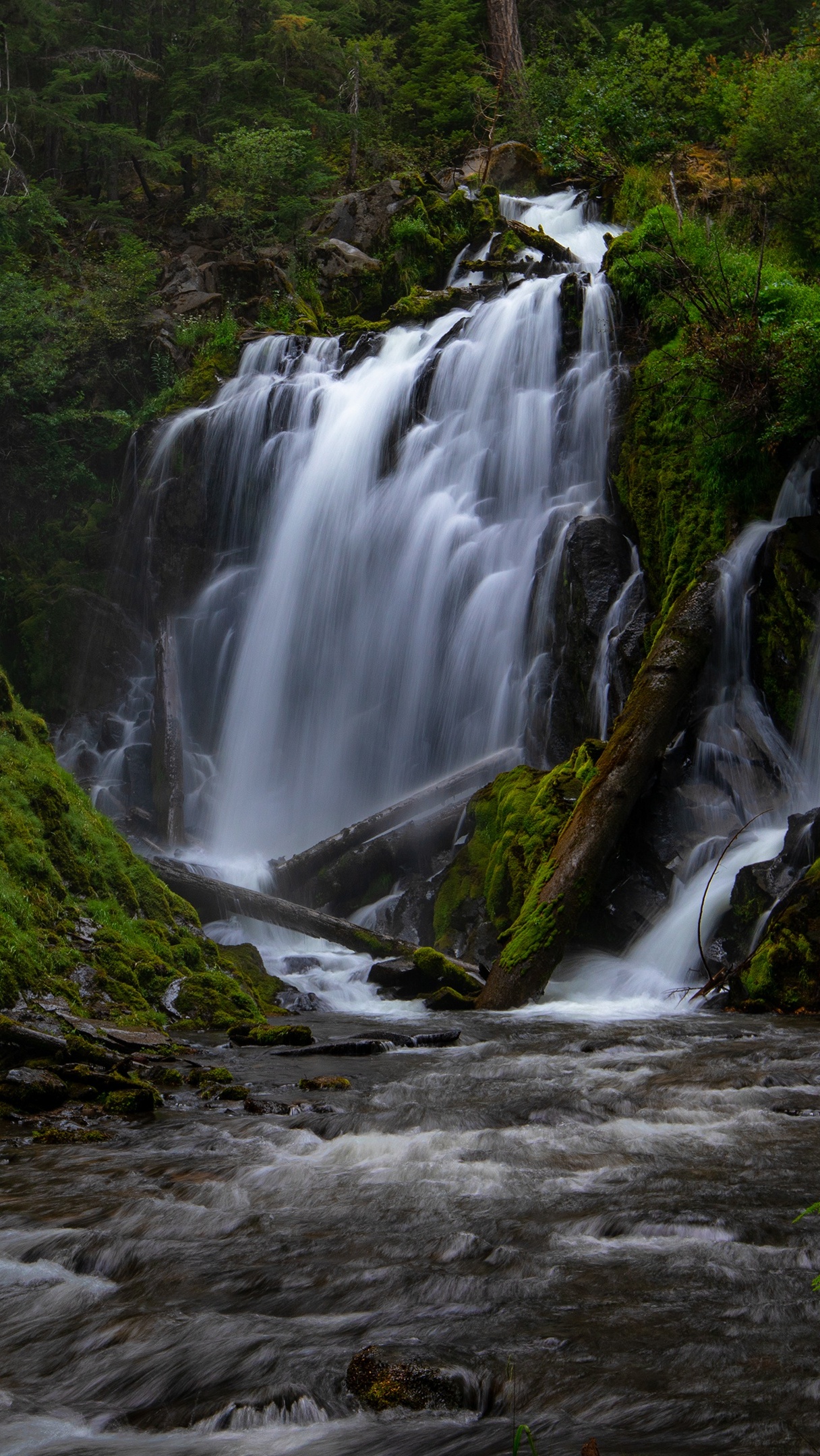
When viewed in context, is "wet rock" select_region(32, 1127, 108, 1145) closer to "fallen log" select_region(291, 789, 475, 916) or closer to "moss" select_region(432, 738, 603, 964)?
"moss" select_region(432, 738, 603, 964)

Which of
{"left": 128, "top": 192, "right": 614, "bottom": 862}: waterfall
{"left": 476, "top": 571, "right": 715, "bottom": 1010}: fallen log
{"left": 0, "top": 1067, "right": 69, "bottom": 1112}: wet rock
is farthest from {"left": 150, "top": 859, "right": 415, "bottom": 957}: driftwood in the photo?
{"left": 0, "top": 1067, "right": 69, "bottom": 1112}: wet rock

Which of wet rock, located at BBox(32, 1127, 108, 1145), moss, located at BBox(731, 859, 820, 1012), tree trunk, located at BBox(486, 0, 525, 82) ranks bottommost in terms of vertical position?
moss, located at BBox(731, 859, 820, 1012)

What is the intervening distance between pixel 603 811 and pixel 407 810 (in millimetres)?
4685

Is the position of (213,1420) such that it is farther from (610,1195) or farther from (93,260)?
(93,260)

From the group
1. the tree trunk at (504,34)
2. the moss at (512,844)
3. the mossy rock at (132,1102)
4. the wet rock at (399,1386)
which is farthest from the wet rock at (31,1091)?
the tree trunk at (504,34)

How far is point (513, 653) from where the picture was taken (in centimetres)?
1544

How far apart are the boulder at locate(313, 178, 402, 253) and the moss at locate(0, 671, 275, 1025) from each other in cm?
1981

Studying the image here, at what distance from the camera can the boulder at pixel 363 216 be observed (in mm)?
26188

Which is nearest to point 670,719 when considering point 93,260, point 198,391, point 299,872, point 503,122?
point 299,872

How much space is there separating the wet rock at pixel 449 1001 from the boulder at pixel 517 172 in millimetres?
24284

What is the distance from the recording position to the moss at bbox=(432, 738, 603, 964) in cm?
1157

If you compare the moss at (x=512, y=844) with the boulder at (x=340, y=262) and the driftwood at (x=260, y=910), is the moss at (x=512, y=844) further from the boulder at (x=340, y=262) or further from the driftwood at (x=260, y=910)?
the boulder at (x=340, y=262)

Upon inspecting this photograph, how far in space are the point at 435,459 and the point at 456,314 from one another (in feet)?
16.9

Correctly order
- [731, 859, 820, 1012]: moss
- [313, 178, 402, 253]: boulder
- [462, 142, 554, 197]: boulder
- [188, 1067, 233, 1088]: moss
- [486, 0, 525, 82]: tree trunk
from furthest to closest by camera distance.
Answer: [486, 0, 525, 82]: tree trunk
[462, 142, 554, 197]: boulder
[313, 178, 402, 253]: boulder
[731, 859, 820, 1012]: moss
[188, 1067, 233, 1088]: moss
